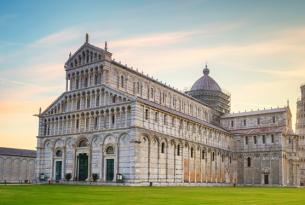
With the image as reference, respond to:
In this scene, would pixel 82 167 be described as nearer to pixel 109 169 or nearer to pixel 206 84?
pixel 109 169

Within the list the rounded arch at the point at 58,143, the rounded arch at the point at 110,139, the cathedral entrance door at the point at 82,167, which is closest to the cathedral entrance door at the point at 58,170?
the rounded arch at the point at 58,143

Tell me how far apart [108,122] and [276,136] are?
42.2 meters

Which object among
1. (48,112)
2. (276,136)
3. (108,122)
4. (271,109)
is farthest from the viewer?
(271,109)

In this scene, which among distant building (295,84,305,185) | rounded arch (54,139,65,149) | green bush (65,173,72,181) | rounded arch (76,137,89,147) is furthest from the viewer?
distant building (295,84,305,185)

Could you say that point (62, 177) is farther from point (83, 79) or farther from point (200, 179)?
point (200, 179)

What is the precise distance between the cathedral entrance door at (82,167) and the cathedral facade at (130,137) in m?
0.16

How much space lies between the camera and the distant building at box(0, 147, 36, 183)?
97.2 metres

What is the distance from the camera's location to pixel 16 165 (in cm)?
10125

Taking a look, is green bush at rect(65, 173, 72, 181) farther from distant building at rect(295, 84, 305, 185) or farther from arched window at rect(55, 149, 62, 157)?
distant building at rect(295, 84, 305, 185)

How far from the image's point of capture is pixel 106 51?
64.2 meters

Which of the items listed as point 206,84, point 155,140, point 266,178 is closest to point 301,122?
point 206,84

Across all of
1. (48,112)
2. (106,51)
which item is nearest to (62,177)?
(48,112)

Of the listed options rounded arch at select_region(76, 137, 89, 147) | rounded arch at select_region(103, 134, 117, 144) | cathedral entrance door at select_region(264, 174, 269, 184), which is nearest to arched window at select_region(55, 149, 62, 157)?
rounded arch at select_region(76, 137, 89, 147)

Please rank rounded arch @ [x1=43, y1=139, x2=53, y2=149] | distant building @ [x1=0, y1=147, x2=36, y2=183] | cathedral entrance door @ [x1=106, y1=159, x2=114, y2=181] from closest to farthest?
cathedral entrance door @ [x1=106, y1=159, x2=114, y2=181] < rounded arch @ [x1=43, y1=139, x2=53, y2=149] < distant building @ [x1=0, y1=147, x2=36, y2=183]
